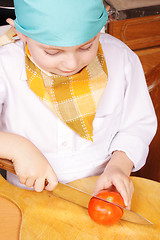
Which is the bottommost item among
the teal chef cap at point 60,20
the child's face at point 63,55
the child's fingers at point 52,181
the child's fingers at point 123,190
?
the child's fingers at point 123,190

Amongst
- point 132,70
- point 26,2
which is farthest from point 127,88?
point 26,2

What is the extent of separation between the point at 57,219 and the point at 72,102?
267 mm

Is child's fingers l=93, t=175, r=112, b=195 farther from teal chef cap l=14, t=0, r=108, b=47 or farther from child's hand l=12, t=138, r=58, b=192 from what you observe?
teal chef cap l=14, t=0, r=108, b=47

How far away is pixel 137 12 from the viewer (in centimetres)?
179

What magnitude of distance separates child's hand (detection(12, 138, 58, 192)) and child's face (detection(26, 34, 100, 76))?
0.19m

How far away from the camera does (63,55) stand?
1.95ft

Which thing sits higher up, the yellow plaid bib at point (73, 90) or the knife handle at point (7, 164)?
the yellow plaid bib at point (73, 90)

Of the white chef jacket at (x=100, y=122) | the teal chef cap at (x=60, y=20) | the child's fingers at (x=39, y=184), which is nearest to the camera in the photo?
the teal chef cap at (x=60, y=20)

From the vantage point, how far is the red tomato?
1.99ft

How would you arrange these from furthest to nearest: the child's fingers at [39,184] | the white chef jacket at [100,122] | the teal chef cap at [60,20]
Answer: the white chef jacket at [100,122], the child's fingers at [39,184], the teal chef cap at [60,20]

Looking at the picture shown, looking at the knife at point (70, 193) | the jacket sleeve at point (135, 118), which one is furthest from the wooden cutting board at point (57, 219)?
the jacket sleeve at point (135, 118)

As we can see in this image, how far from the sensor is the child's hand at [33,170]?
25.5 inches

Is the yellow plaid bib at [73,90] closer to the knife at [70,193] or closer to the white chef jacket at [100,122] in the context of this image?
the white chef jacket at [100,122]

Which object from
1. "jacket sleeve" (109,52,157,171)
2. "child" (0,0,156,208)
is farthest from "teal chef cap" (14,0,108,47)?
"jacket sleeve" (109,52,157,171)
